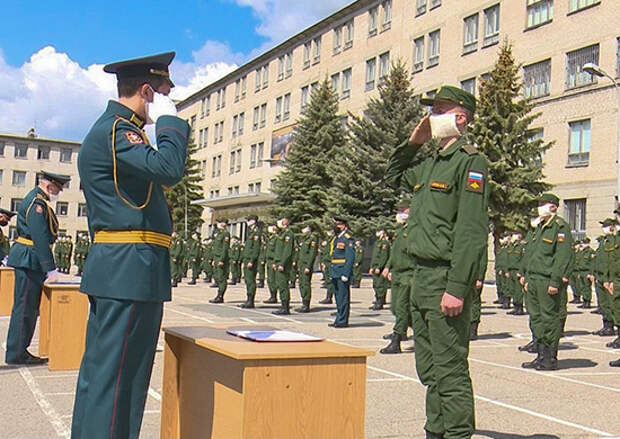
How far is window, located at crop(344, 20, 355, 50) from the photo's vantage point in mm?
47594

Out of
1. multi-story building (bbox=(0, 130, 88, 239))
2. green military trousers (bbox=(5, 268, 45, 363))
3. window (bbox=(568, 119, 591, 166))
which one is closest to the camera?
green military trousers (bbox=(5, 268, 45, 363))

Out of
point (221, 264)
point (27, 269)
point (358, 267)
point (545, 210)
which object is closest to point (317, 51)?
point (358, 267)

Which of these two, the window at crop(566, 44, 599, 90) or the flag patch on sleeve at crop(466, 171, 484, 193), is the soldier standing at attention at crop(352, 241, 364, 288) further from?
the flag patch on sleeve at crop(466, 171, 484, 193)

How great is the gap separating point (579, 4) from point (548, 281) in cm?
2517

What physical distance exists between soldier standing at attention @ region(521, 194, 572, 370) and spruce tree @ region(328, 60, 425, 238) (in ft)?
74.6

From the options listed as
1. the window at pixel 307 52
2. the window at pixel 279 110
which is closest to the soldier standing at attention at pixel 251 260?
the window at pixel 307 52

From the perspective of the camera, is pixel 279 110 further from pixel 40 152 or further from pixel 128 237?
pixel 128 237

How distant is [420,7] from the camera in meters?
40.9

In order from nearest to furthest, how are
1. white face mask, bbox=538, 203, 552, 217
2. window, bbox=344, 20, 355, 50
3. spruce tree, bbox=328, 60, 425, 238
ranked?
1. white face mask, bbox=538, 203, 552, 217
2. spruce tree, bbox=328, 60, 425, 238
3. window, bbox=344, 20, 355, 50

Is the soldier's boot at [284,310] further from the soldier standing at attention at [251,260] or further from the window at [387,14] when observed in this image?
the window at [387,14]

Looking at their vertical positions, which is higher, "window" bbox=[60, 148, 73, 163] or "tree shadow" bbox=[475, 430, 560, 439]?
"window" bbox=[60, 148, 73, 163]

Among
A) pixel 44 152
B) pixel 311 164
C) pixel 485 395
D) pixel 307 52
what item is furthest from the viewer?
pixel 44 152

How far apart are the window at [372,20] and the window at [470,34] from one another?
29.1ft

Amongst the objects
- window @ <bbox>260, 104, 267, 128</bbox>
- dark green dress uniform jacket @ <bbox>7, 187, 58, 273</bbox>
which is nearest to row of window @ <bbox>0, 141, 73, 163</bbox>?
window @ <bbox>260, 104, 267, 128</bbox>
